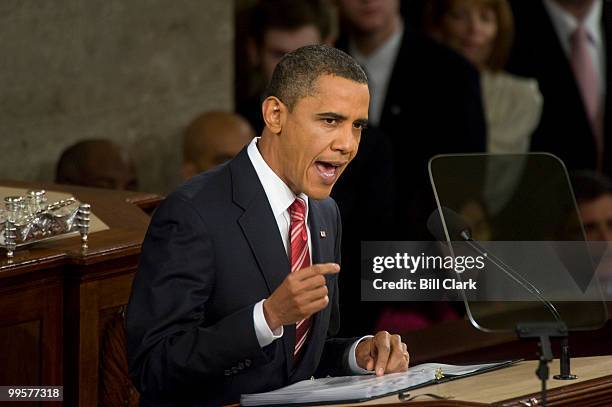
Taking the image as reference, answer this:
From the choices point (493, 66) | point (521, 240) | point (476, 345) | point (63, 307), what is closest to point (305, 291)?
point (521, 240)

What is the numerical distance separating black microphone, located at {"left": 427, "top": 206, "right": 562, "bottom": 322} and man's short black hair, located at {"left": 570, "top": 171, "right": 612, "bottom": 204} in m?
2.29

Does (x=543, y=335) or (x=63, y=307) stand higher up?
(x=63, y=307)

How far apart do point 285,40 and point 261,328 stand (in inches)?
132

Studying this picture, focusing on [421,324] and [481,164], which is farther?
[421,324]

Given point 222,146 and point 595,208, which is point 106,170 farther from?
point 595,208

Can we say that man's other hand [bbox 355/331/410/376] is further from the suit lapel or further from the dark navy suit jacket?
the suit lapel

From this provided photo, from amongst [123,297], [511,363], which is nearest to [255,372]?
[511,363]

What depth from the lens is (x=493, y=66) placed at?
6.27 metres

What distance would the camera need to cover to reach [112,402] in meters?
3.56

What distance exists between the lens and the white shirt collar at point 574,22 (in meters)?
6.50

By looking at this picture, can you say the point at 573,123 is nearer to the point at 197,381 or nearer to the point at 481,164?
the point at 481,164

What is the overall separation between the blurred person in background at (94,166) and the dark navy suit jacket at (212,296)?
2.19 metres

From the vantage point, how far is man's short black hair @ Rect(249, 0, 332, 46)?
5871mm

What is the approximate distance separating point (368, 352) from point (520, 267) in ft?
1.27
